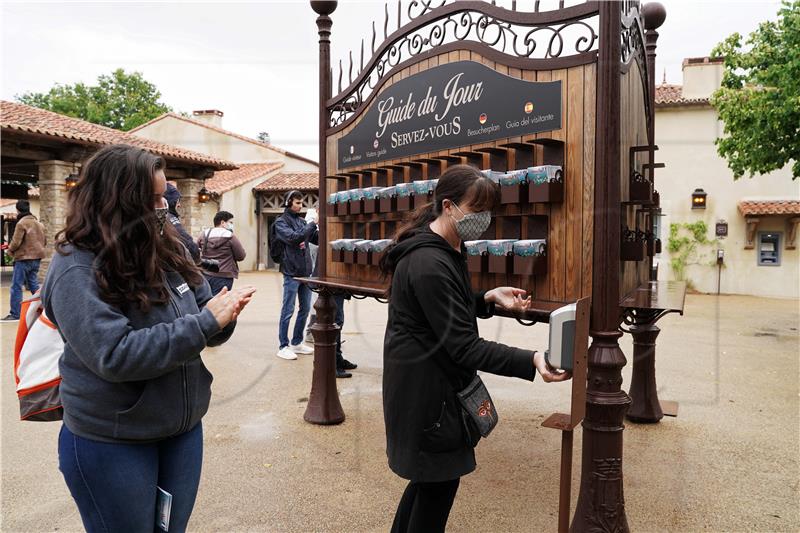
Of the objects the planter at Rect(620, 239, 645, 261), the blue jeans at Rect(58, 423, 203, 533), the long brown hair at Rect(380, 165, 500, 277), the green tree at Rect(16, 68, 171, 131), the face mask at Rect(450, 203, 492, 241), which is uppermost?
the green tree at Rect(16, 68, 171, 131)

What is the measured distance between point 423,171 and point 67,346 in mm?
2545

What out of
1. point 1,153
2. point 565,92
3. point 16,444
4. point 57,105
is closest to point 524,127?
point 565,92

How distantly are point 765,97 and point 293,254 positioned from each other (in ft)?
27.9

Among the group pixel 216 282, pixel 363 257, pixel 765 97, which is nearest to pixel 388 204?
pixel 363 257

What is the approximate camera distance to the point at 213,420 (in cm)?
467

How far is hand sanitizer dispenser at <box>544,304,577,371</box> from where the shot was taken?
180cm

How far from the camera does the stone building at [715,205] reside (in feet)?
57.3

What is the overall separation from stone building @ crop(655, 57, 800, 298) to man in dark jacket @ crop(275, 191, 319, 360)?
13.9m

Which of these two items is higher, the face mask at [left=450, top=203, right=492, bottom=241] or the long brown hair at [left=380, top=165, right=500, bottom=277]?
the long brown hair at [left=380, top=165, right=500, bottom=277]

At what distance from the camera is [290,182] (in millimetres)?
24531

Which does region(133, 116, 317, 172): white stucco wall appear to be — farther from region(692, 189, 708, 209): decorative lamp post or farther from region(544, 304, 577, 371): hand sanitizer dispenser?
region(544, 304, 577, 371): hand sanitizer dispenser

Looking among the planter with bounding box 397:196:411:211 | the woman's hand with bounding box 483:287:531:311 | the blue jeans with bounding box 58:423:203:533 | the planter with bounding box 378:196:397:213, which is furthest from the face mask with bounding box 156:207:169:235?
the planter with bounding box 378:196:397:213

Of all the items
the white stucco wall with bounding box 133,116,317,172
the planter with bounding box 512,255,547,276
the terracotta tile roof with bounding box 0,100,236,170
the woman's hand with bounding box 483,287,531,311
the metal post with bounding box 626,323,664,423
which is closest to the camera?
the woman's hand with bounding box 483,287,531,311

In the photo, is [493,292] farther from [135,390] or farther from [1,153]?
[1,153]
